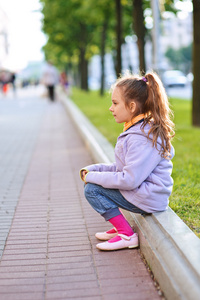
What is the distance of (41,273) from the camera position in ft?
11.4

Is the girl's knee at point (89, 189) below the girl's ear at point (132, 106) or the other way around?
below

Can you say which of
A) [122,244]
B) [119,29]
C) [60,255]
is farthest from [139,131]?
[119,29]

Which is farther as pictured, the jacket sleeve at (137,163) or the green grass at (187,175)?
the green grass at (187,175)

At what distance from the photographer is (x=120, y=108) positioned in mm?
3734

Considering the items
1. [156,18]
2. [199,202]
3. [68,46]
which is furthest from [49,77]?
[199,202]

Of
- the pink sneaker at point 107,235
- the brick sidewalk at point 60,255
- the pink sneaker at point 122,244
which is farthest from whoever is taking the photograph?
the pink sneaker at point 107,235

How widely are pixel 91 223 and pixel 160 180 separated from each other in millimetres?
1241

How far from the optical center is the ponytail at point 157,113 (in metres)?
3.62

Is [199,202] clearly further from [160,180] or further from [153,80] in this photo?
[153,80]

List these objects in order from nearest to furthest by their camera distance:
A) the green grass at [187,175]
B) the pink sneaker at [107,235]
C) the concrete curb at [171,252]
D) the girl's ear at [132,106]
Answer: the concrete curb at [171,252] → the girl's ear at [132,106] → the pink sneaker at [107,235] → the green grass at [187,175]

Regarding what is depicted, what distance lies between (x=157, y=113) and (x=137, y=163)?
42cm

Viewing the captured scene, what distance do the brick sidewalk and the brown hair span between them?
3.04 ft

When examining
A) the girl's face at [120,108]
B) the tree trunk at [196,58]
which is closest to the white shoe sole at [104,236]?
the girl's face at [120,108]

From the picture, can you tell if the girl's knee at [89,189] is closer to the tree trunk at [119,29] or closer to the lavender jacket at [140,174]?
the lavender jacket at [140,174]
